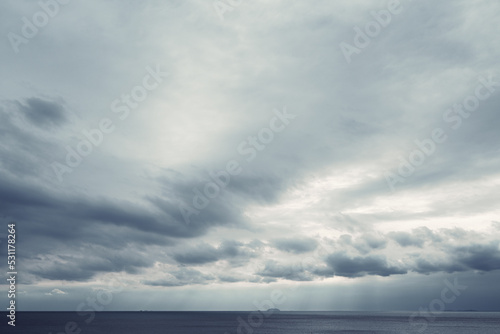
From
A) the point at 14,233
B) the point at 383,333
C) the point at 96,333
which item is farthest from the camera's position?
the point at 383,333

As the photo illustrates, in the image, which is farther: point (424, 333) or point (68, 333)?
point (68, 333)

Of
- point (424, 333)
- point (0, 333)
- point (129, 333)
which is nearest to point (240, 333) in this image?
point (129, 333)

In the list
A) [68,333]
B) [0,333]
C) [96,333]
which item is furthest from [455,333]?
[0,333]

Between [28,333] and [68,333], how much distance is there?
1831 centimetres

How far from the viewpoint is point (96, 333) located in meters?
156

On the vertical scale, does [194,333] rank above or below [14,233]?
below

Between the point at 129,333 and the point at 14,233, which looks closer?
the point at 14,233

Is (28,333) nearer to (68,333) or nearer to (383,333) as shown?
(68,333)

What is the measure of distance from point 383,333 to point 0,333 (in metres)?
170

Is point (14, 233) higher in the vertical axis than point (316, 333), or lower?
higher

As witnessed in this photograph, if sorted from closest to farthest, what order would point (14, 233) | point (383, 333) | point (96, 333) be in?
point (14, 233)
point (96, 333)
point (383, 333)

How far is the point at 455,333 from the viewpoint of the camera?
167000 mm

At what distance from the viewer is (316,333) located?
171m

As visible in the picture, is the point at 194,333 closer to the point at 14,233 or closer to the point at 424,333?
the point at 424,333
